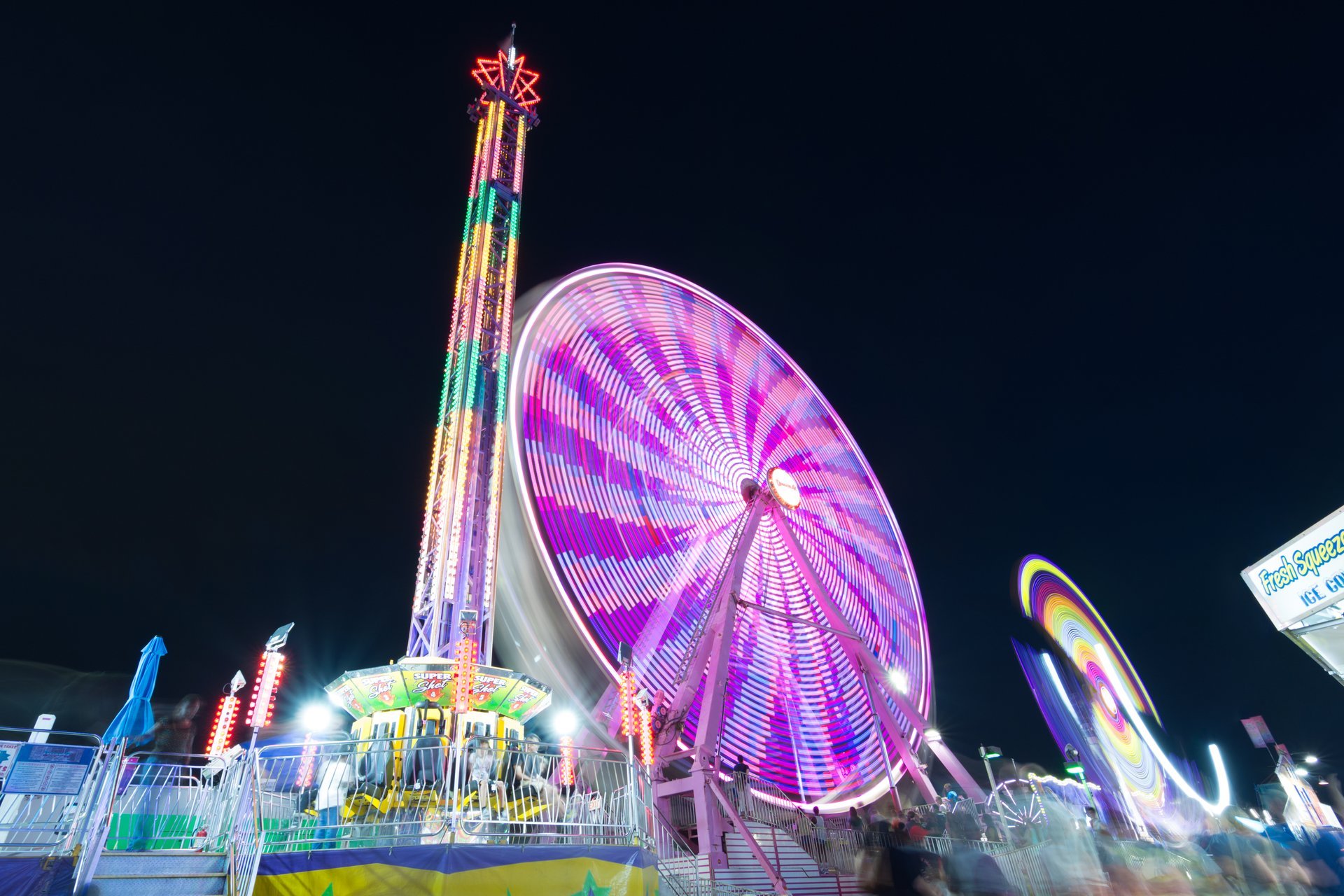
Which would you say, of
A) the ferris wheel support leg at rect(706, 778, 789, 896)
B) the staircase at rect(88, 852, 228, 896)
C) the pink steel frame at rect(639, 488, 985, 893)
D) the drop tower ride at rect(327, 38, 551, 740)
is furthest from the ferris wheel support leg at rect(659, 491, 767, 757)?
the staircase at rect(88, 852, 228, 896)

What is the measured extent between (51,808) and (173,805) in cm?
79

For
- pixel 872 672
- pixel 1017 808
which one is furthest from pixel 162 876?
pixel 872 672

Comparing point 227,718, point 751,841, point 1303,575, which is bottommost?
point 751,841

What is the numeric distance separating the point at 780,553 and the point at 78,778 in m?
15.5

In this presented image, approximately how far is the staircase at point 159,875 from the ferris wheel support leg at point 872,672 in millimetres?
13575

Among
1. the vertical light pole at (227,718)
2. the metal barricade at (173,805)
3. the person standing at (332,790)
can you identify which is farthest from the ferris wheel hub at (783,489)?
the metal barricade at (173,805)

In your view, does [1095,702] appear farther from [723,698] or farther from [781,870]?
[781,870]

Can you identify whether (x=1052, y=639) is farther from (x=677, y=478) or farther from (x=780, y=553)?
(x=677, y=478)

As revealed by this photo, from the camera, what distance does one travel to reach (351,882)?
4.66 meters

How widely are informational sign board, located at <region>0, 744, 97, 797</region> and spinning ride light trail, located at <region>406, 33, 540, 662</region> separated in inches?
313

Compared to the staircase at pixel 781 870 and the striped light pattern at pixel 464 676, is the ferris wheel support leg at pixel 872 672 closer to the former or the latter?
the staircase at pixel 781 870

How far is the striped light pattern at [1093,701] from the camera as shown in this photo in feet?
71.7

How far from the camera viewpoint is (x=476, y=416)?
49.8ft

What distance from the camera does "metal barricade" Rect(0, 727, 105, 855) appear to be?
13.6 ft
